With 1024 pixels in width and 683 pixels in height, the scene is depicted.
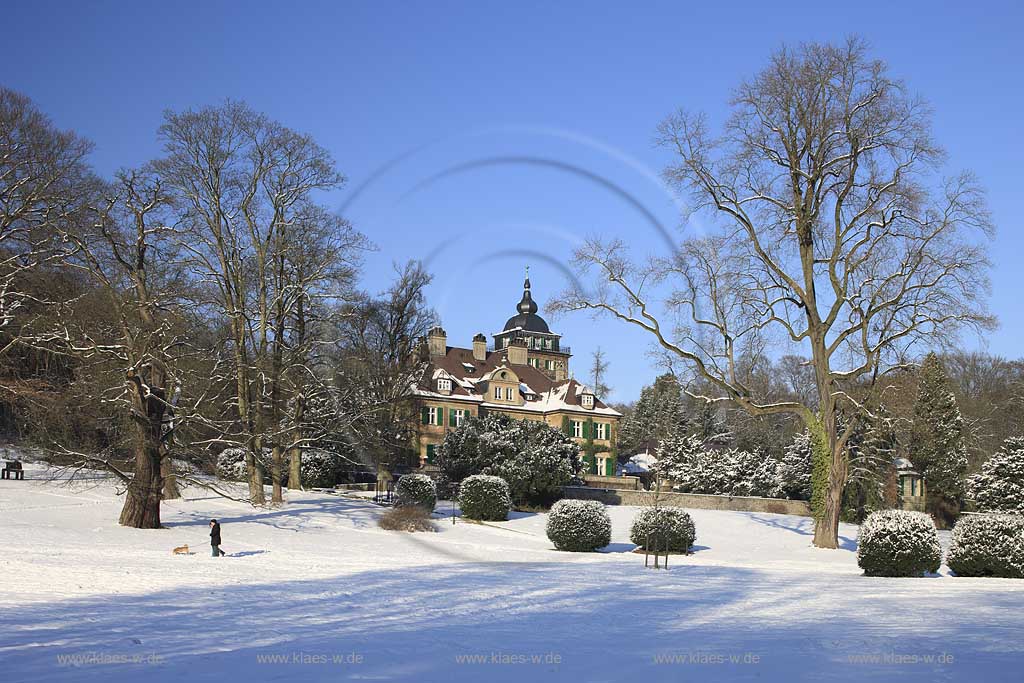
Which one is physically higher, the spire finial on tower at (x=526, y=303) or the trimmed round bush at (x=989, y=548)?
the spire finial on tower at (x=526, y=303)

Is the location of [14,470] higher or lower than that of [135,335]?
lower

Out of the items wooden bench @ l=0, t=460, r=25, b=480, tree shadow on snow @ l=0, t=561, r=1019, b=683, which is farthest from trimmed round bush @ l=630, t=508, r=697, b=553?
wooden bench @ l=0, t=460, r=25, b=480

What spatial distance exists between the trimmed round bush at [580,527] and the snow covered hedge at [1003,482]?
29.5 metres

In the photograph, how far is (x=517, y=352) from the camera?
8256cm

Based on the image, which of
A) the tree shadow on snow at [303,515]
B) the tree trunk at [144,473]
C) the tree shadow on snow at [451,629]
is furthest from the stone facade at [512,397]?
the tree shadow on snow at [451,629]

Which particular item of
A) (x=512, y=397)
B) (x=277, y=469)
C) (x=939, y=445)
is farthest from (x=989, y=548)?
(x=512, y=397)

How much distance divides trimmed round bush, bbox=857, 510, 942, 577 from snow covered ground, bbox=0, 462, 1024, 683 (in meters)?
→ 1.01

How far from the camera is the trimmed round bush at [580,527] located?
30844 millimetres

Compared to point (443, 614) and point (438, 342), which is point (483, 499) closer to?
point (443, 614)

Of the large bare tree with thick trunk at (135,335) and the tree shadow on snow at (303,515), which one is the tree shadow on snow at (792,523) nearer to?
the tree shadow on snow at (303,515)

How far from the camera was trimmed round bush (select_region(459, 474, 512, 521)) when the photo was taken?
40031 millimetres

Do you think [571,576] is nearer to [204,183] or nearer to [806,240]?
[806,240]

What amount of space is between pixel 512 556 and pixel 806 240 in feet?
52.9

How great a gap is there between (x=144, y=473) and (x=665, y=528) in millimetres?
16971
